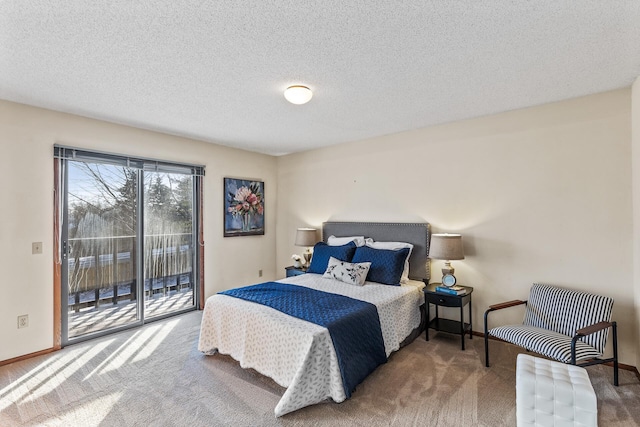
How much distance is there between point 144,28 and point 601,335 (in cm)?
399

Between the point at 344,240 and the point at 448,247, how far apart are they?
1.51 meters

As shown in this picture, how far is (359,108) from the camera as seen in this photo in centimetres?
321

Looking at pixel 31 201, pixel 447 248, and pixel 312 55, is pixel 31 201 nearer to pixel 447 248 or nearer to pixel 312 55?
pixel 312 55

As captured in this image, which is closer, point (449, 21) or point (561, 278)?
point (449, 21)

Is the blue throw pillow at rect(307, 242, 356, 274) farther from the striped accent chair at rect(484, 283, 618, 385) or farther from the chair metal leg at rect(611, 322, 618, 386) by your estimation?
the chair metal leg at rect(611, 322, 618, 386)

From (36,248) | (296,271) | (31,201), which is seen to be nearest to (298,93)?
(296,271)

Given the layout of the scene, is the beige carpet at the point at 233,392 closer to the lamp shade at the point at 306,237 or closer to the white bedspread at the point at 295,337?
the white bedspread at the point at 295,337

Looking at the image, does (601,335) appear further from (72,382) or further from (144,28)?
(72,382)

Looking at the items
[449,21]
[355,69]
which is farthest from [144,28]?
[449,21]

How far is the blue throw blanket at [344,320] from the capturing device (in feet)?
7.68

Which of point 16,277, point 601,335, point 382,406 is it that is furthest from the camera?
point 16,277

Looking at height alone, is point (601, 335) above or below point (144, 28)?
below

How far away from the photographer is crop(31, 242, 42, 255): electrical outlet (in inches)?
121

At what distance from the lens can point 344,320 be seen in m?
2.46
